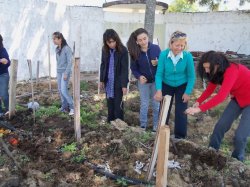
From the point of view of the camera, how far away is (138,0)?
46.6 feet

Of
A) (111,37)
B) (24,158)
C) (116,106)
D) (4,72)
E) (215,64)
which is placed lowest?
(24,158)

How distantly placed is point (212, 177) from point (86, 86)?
647cm

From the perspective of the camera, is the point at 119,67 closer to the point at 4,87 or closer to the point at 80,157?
the point at 80,157

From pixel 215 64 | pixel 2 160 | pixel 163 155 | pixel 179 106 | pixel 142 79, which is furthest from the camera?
pixel 142 79

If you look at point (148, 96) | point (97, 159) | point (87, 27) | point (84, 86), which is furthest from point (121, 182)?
point (87, 27)

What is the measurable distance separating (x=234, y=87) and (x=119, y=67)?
1.88 metres

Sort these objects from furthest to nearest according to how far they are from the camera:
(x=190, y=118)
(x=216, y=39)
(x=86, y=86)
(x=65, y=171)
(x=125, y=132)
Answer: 1. (x=216, y=39)
2. (x=86, y=86)
3. (x=190, y=118)
4. (x=125, y=132)
5. (x=65, y=171)

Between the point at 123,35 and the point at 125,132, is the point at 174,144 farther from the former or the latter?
the point at 123,35

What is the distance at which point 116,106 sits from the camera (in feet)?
17.1

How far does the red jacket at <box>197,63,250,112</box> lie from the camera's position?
355 cm

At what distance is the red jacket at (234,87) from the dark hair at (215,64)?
75 mm

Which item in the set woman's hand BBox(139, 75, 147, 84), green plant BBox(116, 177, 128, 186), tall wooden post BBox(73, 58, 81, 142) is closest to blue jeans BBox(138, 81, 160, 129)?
woman's hand BBox(139, 75, 147, 84)

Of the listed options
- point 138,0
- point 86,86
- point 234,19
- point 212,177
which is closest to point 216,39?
point 234,19

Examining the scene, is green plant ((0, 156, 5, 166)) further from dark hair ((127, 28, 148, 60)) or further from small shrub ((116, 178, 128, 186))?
dark hair ((127, 28, 148, 60))
